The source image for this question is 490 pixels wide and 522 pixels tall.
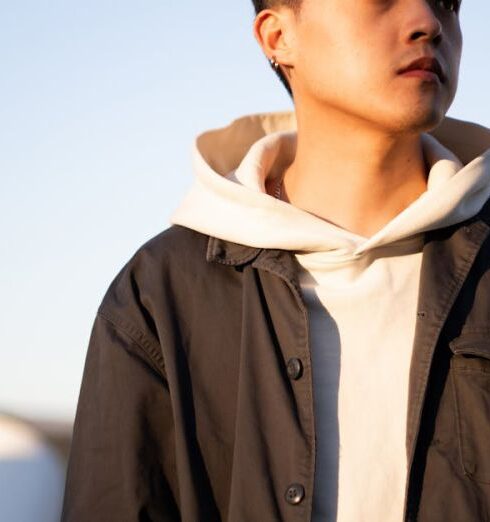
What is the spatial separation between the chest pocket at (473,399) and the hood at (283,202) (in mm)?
402

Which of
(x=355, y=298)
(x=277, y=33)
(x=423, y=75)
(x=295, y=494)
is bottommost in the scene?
(x=295, y=494)

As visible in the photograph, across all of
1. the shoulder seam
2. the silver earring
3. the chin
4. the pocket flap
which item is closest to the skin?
the chin

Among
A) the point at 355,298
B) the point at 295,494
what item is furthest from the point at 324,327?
→ the point at 295,494

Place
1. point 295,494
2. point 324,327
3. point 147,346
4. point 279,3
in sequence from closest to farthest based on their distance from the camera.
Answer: point 295,494, point 324,327, point 147,346, point 279,3

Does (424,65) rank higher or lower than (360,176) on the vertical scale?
higher

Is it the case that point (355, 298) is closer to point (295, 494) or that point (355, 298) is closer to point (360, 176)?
point (360, 176)

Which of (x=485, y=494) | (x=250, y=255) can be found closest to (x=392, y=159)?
(x=250, y=255)

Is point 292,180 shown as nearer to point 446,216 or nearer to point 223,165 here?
point 223,165

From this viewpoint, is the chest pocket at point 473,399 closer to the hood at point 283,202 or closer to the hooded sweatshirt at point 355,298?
the hooded sweatshirt at point 355,298

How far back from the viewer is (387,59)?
4105 millimetres

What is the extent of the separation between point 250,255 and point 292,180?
41 cm

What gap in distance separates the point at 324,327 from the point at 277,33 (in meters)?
1.19

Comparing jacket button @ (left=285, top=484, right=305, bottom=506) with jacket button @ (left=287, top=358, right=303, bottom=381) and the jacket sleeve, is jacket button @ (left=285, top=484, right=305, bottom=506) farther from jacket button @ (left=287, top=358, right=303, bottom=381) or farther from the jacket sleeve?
the jacket sleeve

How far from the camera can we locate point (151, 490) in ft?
13.3
